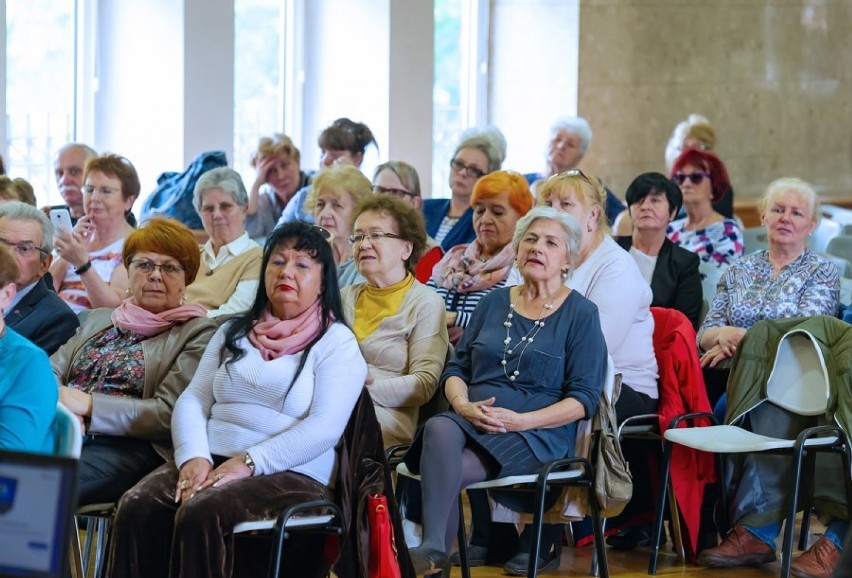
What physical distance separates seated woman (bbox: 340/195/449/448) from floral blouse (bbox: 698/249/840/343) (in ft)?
3.62

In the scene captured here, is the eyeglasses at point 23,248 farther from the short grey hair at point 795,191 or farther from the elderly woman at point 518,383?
the short grey hair at point 795,191

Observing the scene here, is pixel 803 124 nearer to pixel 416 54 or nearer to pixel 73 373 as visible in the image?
pixel 416 54

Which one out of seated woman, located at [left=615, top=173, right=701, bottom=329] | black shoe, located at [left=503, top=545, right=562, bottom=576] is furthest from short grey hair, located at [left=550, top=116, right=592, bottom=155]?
black shoe, located at [left=503, top=545, right=562, bottom=576]

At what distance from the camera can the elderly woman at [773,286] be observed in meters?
4.68

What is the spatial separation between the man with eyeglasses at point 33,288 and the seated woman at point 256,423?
2.02 feet

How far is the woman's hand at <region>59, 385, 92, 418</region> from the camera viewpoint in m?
3.62

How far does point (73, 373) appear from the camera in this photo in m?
3.86

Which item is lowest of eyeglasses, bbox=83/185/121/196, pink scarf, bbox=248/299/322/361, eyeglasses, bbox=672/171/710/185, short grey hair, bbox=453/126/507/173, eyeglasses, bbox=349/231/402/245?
pink scarf, bbox=248/299/322/361

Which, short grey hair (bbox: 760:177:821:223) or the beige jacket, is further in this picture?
short grey hair (bbox: 760:177:821:223)

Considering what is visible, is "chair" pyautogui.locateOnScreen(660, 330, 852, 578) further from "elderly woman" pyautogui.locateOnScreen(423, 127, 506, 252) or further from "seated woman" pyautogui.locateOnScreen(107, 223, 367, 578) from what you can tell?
"elderly woman" pyautogui.locateOnScreen(423, 127, 506, 252)

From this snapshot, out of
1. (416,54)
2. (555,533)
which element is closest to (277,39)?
(416,54)

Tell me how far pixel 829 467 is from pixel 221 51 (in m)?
3.98

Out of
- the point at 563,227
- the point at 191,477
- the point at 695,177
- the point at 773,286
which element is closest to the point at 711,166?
the point at 695,177

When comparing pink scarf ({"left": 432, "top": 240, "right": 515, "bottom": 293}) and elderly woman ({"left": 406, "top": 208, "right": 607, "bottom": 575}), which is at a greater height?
pink scarf ({"left": 432, "top": 240, "right": 515, "bottom": 293})
